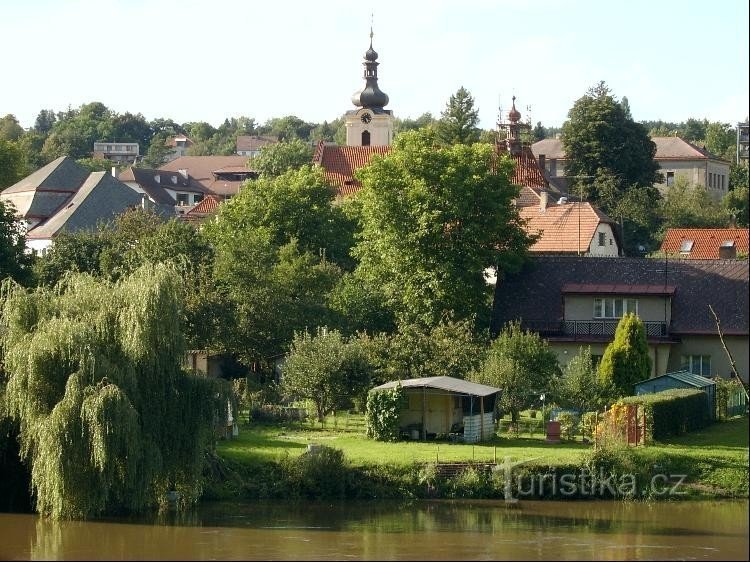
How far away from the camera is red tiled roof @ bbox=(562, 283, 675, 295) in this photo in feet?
163

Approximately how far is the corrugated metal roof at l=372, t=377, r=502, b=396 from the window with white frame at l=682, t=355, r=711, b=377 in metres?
9.58

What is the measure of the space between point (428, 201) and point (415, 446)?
14471mm

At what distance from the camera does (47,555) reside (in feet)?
96.7

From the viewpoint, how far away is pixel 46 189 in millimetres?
95000

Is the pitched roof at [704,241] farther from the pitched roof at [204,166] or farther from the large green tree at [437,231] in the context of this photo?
the pitched roof at [204,166]

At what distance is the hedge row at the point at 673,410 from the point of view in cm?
3847

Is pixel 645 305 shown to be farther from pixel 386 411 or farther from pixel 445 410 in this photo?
pixel 386 411

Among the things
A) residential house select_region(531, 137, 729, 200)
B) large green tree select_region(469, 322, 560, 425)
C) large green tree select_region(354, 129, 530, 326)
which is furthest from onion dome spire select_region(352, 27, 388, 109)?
large green tree select_region(469, 322, 560, 425)

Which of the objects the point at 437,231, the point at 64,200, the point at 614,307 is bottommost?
the point at 614,307

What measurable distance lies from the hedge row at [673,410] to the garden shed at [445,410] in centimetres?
388

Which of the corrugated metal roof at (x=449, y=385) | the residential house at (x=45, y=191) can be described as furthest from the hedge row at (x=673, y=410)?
the residential house at (x=45, y=191)

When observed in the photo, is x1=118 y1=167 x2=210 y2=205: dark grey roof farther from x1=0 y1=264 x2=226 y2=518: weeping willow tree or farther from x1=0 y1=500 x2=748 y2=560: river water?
x1=0 y1=500 x2=748 y2=560: river water

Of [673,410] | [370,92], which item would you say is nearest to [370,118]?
[370,92]

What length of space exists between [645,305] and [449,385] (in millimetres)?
11793
